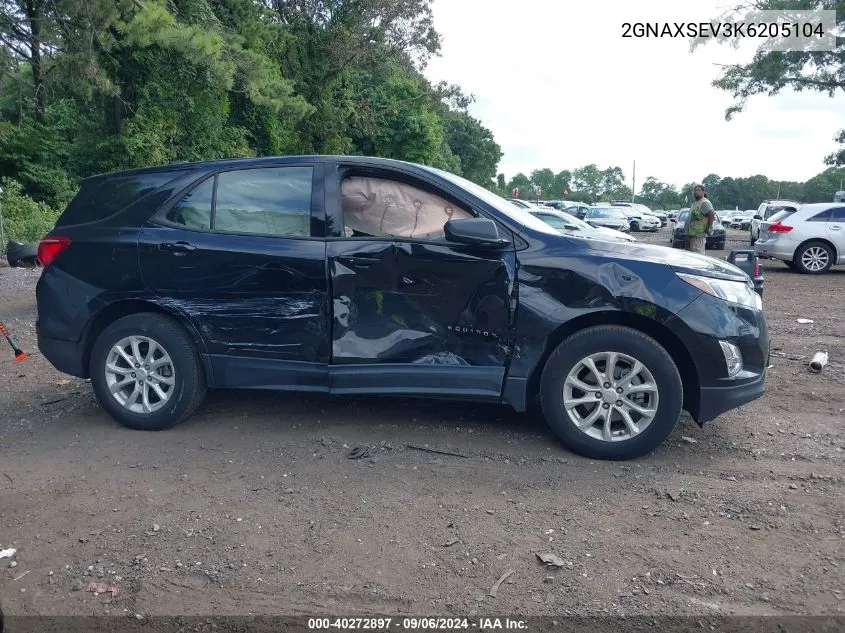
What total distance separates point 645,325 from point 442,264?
4.12 ft

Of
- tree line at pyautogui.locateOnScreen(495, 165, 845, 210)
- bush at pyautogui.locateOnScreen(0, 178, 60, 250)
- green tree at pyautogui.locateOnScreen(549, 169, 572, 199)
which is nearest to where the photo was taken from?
bush at pyautogui.locateOnScreen(0, 178, 60, 250)

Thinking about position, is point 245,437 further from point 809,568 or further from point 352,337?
point 809,568

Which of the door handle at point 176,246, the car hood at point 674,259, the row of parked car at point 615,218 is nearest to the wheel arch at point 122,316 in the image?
the door handle at point 176,246

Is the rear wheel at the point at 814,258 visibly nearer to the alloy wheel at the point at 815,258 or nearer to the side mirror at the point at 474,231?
the alloy wheel at the point at 815,258

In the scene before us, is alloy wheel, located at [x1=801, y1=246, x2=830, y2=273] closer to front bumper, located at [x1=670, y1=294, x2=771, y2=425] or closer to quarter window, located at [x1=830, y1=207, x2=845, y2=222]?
quarter window, located at [x1=830, y1=207, x2=845, y2=222]

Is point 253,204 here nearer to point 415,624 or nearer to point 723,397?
point 415,624

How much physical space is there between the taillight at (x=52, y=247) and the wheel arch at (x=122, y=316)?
1.80 ft

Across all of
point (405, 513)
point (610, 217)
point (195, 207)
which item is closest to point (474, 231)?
point (405, 513)

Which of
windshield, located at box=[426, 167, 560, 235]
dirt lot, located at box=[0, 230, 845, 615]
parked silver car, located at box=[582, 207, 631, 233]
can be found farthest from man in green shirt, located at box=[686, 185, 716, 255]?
parked silver car, located at box=[582, 207, 631, 233]

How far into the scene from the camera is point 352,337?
4.57m

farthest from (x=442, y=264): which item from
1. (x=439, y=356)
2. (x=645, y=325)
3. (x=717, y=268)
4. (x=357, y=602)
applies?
(x=357, y=602)

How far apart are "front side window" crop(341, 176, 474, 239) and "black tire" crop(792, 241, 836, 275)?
1300 cm

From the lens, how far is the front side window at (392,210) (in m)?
4.59

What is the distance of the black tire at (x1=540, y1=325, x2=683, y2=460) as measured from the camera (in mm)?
4164
